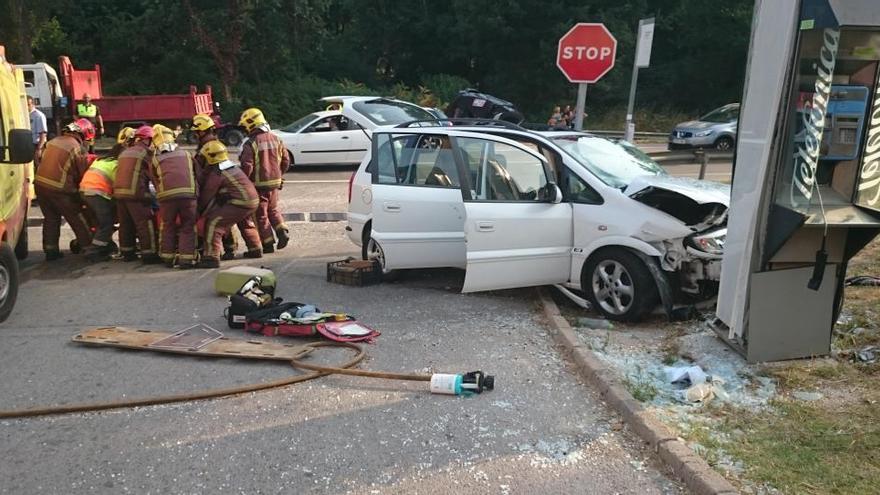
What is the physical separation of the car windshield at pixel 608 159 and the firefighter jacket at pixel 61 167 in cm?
598

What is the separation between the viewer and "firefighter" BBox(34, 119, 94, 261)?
28.3 feet

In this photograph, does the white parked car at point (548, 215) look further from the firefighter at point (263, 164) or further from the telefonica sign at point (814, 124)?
the firefighter at point (263, 164)

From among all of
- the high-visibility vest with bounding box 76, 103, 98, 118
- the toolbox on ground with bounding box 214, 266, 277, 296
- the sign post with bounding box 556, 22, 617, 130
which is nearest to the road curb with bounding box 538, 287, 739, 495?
the toolbox on ground with bounding box 214, 266, 277, 296

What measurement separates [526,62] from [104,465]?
111 ft

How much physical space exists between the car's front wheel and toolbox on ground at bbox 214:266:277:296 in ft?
9.81

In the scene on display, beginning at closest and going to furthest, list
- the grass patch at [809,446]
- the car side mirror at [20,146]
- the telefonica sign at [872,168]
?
the grass patch at [809,446] → the telefonica sign at [872,168] → the car side mirror at [20,146]

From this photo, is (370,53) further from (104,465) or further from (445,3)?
(104,465)

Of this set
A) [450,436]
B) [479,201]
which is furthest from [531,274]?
[450,436]

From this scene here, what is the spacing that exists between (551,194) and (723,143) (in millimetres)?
15886

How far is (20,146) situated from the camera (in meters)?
5.75

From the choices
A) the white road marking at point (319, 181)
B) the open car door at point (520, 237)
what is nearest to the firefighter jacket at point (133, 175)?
the open car door at point (520, 237)

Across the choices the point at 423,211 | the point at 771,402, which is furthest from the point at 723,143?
the point at 771,402

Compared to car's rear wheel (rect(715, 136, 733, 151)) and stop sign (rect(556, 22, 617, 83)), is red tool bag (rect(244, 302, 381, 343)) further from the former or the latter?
car's rear wheel (rect(715, 136, 733, 151))

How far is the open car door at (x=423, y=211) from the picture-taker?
707 cm
